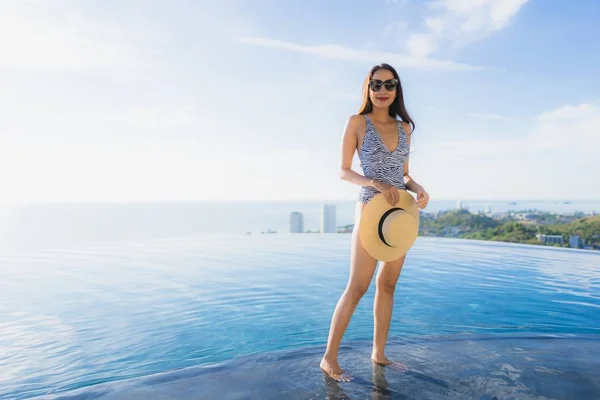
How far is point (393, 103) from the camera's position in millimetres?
2217

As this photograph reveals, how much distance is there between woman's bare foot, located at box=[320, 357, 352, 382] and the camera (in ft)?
6.38

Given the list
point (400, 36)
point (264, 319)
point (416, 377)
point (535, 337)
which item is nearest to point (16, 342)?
point (264, 319)

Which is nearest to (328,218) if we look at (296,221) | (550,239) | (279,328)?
(296,221)

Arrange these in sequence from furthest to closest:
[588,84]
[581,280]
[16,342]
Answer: [588,84], [581,280], [16,342]

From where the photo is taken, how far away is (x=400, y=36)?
897 centimetres

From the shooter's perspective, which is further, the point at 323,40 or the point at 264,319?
the point at 323,40

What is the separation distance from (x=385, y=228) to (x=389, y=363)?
0.75 m

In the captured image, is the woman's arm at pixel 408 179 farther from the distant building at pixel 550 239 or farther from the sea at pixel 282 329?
the distant building at pixel 550 239

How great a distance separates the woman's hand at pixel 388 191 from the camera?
1.92 meters

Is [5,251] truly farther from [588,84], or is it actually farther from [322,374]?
[588,84]

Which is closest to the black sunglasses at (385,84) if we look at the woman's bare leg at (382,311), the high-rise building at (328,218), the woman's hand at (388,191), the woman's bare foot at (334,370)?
the woman's hand at (388,191)

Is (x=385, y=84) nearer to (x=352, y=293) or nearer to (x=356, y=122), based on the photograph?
(x=356, y=122)

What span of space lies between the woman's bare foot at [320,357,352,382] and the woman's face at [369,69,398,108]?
1331mm

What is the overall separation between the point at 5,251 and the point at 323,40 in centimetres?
836
